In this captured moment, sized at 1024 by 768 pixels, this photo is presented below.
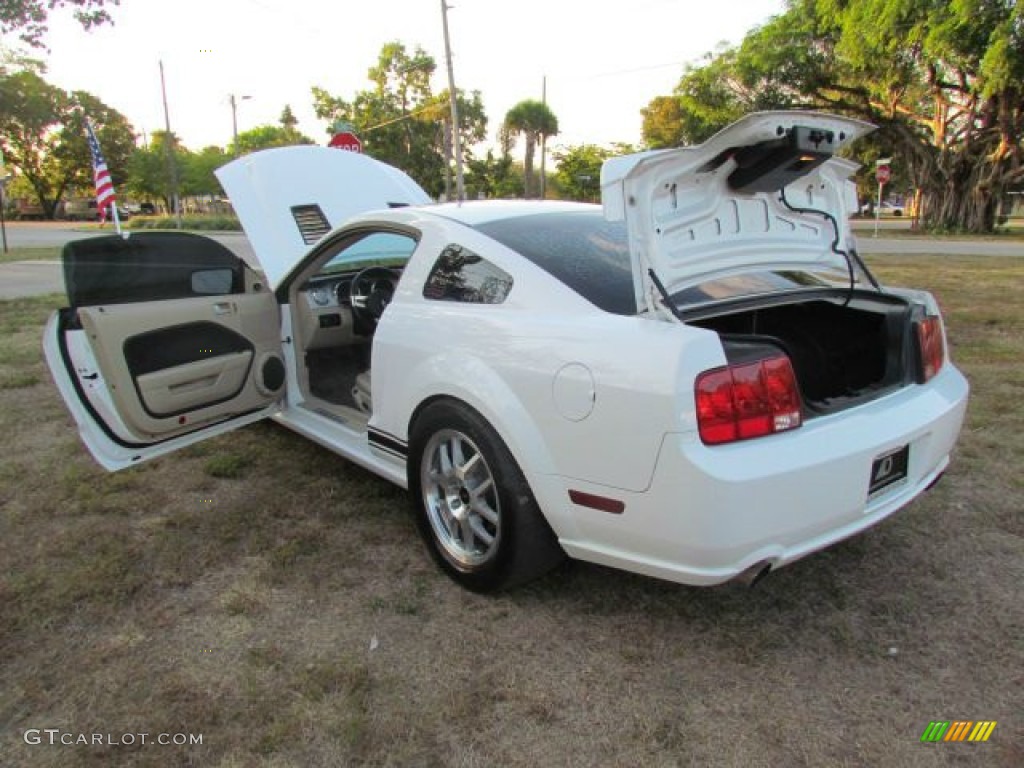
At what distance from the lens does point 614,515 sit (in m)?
2.25

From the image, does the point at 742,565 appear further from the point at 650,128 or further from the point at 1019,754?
the point at 650,128

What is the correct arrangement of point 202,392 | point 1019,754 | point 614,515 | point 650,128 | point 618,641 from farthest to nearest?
point 650,128
point 202,392
point 618,641
point 614,515
point 1019,754

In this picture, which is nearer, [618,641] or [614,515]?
[614,515]

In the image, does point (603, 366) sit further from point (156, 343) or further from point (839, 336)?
point (156, 343)

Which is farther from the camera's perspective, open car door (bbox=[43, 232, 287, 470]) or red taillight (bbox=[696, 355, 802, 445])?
open car door (bbox=[43, 232, 287, 470])

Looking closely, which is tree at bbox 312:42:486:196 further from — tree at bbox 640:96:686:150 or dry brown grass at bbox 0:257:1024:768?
dry brown grass at bbox 0:257:1024:768

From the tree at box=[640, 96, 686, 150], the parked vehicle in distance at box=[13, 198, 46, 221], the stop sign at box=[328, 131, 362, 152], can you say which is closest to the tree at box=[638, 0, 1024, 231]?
the stop sign at box=[328, 131, 362, 152]

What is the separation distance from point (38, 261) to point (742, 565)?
19.7 m

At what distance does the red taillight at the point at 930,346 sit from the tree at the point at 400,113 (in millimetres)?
45820

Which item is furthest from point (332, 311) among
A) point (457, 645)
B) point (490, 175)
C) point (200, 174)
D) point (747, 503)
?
point (200, 174)

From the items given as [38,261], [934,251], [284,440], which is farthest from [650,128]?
[284,440]

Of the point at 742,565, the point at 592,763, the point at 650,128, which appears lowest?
the point at 592,763
